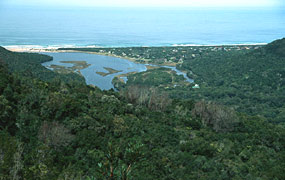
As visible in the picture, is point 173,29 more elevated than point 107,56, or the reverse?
point 173,29

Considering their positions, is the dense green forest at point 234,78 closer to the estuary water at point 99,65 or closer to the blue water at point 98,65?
the estuary water at point 99,65

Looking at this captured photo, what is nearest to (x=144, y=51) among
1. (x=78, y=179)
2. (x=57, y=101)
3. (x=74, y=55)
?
(x=74, y=55)

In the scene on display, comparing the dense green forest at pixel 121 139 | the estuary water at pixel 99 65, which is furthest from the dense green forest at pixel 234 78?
the dense green forest at pixel 121 139

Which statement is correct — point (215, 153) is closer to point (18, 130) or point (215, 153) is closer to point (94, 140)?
point (94, 140)

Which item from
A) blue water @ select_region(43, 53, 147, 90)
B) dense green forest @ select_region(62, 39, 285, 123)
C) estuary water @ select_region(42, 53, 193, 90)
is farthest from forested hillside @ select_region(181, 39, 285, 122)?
blue water @ select_region(43, 53, 147, 90)

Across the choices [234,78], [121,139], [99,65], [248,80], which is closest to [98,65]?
[99,65]
